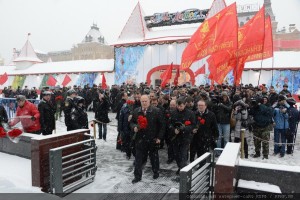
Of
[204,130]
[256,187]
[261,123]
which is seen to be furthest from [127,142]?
[256,187]

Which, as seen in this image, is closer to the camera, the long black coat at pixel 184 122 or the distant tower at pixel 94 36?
the long black coat at pixel 184 122

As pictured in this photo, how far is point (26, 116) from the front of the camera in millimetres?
6516

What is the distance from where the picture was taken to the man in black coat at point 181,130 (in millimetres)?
5504

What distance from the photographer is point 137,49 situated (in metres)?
27.4

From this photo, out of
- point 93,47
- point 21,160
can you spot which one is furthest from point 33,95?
point 93,47

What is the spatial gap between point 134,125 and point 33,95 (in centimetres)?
1377

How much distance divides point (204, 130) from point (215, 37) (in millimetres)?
4168

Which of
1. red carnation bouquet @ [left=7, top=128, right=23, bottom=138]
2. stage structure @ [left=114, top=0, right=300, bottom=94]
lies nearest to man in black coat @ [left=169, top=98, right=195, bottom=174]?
red carnation bouquet @ [left=7, top=128, right=23, bottom=138]

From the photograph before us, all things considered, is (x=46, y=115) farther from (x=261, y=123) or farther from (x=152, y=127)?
(x=261, y=123)

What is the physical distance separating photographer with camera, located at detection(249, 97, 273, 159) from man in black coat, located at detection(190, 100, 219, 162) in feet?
6.49

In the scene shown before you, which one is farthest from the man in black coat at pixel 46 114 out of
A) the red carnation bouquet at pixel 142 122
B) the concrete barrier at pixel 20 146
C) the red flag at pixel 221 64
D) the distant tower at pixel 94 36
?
the distant tower at pixel 94 36

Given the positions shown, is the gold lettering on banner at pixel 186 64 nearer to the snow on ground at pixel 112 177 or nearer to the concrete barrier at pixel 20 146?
the snow on ground at pixel 112 177

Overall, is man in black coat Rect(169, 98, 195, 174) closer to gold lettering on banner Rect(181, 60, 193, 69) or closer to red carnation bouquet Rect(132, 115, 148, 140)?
red carnation bouquet Rect(132, 115, 148, 140)

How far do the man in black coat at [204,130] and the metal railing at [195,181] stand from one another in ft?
5.14
